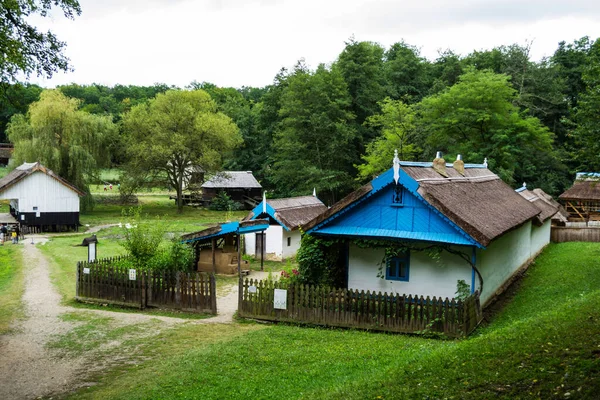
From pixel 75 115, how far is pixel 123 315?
4091 cm

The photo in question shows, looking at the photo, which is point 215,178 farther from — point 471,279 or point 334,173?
point 471,279

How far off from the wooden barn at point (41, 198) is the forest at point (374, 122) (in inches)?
279

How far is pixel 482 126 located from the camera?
1784 inches

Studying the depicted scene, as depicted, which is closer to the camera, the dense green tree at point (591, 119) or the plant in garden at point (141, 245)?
the dense green tree at point (591, 119)

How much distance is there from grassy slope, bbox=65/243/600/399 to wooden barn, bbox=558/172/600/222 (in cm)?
3824

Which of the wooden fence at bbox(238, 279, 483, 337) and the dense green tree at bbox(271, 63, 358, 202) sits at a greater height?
the dense green tree at bbox(271, 63, 358, 202)

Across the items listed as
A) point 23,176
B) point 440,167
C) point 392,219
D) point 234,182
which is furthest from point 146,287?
point 234,182

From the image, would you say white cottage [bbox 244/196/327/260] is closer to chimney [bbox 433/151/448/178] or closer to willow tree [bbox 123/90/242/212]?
chimney [bbox 433/151/448/178]

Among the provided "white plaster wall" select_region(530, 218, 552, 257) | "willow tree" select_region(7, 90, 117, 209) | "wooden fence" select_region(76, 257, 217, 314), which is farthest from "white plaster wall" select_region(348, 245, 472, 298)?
Result: "willow tree" select_region(7, 90, 117, 209)

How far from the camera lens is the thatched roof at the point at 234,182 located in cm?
6649

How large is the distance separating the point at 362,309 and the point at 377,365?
194 inches

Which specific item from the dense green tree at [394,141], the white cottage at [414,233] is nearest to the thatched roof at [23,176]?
the dense green tree at [394,141]

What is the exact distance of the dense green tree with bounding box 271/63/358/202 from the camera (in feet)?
182

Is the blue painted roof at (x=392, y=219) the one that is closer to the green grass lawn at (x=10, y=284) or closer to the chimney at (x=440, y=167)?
the chimney at (x=440, y=167)
